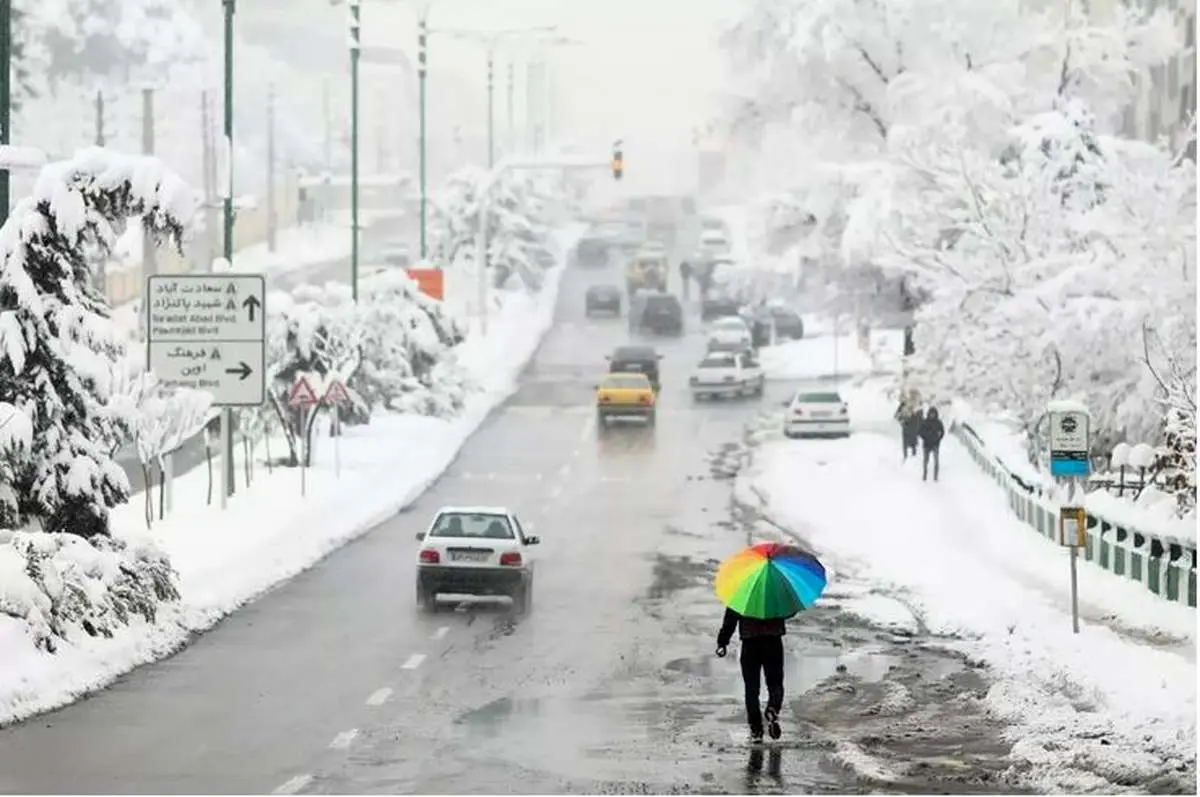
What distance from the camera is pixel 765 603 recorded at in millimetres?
19469

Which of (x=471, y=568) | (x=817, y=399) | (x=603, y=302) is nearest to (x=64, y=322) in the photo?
(x=471, y=568)

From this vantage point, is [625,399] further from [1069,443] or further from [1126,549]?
[1069,443]

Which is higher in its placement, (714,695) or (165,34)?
(165,34)

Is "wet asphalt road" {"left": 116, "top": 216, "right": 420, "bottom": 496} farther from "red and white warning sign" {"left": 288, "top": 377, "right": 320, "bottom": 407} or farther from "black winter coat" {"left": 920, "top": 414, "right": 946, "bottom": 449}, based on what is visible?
"black winter coat" {"left": 920, "top": 414, "right": 946, "bottom": 449}

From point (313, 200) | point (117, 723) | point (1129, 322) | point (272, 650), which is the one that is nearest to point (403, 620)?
point (272, 650)

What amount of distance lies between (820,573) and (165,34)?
152 metres

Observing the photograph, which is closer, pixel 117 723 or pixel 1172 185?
pixel 117 723

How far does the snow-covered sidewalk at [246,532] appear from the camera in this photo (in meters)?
22.6

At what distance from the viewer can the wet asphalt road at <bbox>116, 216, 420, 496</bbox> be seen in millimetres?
57906

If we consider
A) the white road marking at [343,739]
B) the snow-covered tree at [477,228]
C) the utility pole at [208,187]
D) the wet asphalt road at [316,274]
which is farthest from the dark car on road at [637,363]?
the white road marking at [343,739]

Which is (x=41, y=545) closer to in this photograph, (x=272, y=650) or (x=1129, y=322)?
(x=272, y=650)

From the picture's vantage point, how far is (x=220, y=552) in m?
34.9

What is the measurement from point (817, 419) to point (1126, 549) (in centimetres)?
2942

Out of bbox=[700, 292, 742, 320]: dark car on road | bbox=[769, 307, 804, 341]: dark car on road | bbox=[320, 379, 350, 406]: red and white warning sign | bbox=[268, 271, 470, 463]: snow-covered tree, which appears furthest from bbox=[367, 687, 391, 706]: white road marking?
bbox=[700, 292, 742, 320]: dark car on road
